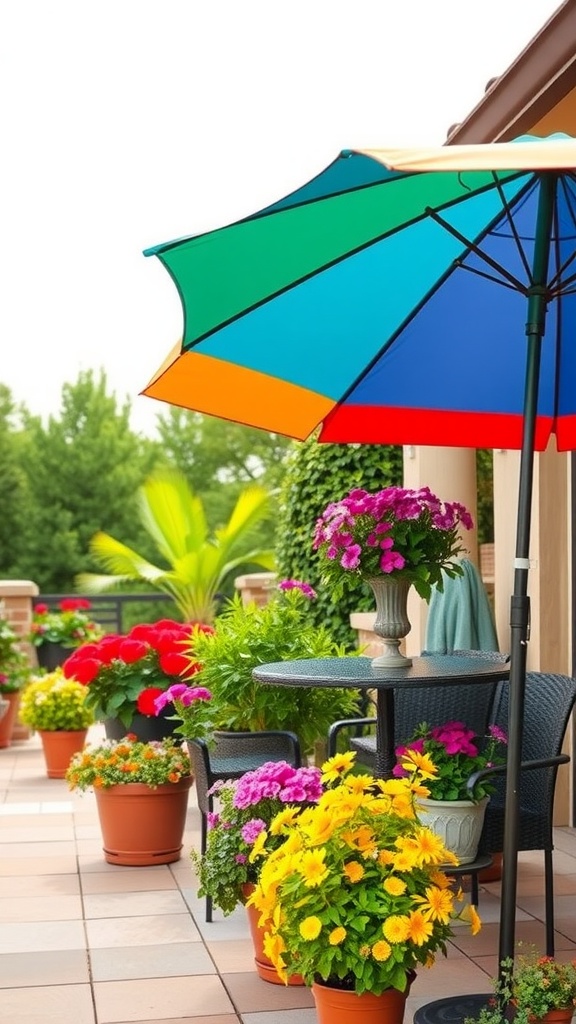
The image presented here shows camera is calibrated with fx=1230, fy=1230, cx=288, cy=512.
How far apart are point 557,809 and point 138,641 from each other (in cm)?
229

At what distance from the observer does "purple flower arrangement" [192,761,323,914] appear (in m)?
3.76

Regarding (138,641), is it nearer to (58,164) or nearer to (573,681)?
(573,681)

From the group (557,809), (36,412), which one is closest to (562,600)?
(557,809)

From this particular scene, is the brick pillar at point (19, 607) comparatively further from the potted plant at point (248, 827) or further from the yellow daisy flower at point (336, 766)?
the yellow daisy flower at point (336, 766)

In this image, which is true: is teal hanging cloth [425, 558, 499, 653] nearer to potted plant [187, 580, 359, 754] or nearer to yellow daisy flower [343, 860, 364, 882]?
potted plant [187, 580, 359, 754]

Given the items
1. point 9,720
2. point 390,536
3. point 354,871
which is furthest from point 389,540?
point 9,720

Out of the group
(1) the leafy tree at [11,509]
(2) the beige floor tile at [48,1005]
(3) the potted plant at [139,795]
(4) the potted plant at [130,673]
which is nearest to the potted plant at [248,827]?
(2) the beige floor tile at [48,1005]

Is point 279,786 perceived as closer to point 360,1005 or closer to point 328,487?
point 360,1005

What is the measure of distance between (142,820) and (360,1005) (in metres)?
2.60

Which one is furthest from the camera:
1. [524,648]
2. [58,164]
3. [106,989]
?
[58,164]

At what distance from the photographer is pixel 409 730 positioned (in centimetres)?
508

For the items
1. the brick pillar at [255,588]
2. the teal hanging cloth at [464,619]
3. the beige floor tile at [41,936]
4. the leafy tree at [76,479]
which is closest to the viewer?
the beige floor tile at [41,936]

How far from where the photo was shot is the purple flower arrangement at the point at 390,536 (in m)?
3.86

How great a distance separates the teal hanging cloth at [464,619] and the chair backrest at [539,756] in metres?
1.30
